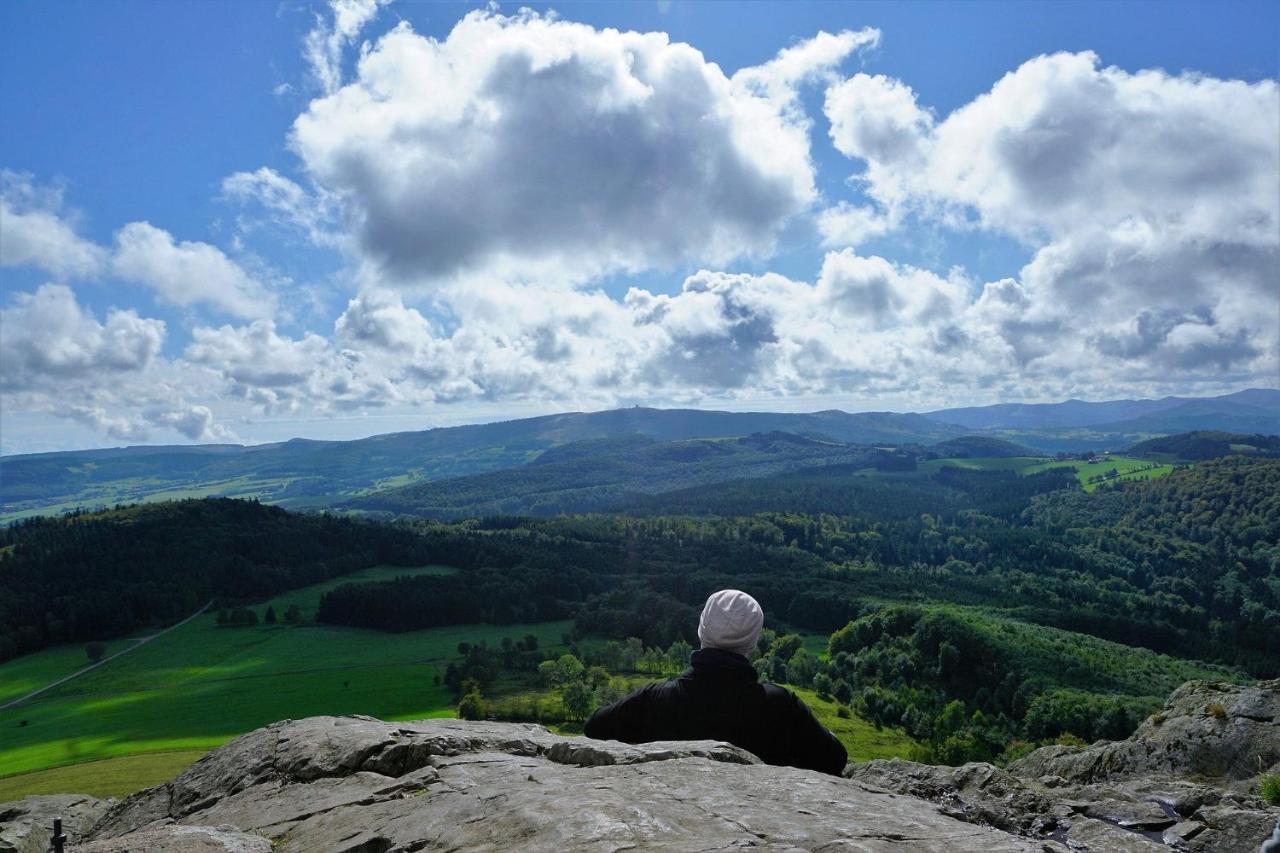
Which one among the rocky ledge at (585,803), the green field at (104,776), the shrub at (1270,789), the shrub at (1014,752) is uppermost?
the rocky ledge at (585,803)

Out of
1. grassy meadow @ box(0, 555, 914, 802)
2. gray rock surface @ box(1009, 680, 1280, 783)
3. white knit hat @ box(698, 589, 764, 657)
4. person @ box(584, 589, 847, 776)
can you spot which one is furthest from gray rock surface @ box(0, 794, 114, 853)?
grassy meadow @ box(0, 555, 914, 802)

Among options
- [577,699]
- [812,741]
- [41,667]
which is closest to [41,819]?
[812,741]

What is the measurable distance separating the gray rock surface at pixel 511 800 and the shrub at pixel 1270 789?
27.5 feet

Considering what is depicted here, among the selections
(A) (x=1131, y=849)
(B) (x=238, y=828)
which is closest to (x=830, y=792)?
(A) (x=1131, y=849)

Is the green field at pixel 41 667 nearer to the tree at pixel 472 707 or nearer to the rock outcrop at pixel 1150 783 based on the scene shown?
the tree at pixel 472 707

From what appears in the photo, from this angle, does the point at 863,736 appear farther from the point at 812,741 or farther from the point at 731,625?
the point at 731,625

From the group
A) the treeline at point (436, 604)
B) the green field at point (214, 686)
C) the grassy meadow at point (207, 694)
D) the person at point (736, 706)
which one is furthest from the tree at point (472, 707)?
the person at point (736, 706)

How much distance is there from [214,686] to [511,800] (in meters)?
147

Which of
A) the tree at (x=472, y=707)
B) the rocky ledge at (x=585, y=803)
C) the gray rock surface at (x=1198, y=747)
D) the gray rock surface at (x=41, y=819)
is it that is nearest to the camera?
the rocky ledge at (x=585, y=803)

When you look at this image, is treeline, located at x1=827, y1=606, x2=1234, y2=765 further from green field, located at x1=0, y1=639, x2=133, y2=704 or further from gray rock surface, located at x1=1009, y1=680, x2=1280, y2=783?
green field, located at x1=0, y1=639, x2=133, y2=704

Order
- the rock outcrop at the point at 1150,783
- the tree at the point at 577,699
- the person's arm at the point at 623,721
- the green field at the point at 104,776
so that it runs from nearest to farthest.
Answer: the person's arm at the point at 623,721, the rock outcrop at the point at 1150,783, the green field at the point at 104,776, the tree at the point at 577,699

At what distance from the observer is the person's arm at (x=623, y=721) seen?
387 inches

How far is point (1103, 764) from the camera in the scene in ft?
60.3

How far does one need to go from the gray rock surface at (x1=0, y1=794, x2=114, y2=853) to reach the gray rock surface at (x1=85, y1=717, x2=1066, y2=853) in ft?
9.14
